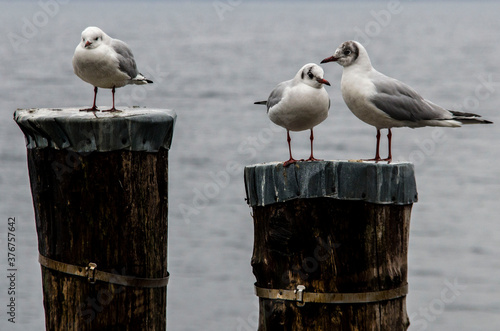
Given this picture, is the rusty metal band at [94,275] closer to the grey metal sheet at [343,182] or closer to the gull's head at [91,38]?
the grey metal sheet at [343,182]

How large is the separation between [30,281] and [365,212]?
7205 mm

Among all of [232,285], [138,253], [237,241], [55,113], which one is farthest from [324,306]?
[237,241]

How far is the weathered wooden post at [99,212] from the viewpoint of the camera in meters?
4.57

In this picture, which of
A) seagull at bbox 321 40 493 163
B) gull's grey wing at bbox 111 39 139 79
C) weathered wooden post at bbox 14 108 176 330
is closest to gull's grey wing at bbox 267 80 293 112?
seagull at bbox 321 40 493 163

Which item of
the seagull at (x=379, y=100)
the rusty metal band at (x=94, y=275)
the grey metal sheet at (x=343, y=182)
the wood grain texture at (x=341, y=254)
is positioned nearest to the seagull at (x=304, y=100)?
the seagull at (x=379, y=100)

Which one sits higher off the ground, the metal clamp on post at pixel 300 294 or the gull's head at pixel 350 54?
the gull's head at pixel 350 54

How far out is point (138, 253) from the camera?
15.4ft

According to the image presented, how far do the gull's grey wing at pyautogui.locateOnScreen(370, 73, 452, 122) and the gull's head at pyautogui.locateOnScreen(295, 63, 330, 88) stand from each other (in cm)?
40

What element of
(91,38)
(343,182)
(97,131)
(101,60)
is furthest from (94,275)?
(91,38)

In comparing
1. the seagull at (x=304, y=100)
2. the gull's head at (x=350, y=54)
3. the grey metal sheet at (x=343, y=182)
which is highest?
the gull's head at (x=350, y=54)

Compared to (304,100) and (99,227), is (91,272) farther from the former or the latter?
(304,100)

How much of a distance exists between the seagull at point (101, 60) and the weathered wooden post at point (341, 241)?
8.11 ft

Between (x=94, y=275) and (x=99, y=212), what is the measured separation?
1.14ft

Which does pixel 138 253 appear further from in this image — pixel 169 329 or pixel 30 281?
pixel 30 281
